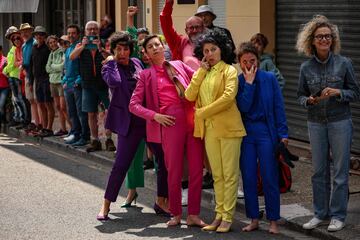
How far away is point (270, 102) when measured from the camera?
326 inches

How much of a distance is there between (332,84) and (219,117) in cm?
107

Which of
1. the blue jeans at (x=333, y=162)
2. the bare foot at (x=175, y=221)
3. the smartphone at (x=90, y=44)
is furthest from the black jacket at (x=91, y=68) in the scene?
the blue jeans at (x=333, y=162)

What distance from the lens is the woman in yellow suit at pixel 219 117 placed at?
27.2 feet

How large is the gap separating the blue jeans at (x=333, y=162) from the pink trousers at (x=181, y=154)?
1098mm

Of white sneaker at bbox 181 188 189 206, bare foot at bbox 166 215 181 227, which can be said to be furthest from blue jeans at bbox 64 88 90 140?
bare foot at bbox 166 215 181 227

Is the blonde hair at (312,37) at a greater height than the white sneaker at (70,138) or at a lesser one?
greater

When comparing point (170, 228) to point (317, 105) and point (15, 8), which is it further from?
point (15, 8)

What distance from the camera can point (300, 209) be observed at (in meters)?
9.08

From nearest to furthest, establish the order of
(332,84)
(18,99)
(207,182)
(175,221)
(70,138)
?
(332,84) < (175,221) < (207,182) < (70,138) < (18,99)

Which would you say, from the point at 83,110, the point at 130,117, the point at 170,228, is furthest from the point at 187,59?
the point at 83,110

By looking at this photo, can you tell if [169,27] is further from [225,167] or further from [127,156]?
[225,167]

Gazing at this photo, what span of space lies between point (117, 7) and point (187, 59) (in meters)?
10.2

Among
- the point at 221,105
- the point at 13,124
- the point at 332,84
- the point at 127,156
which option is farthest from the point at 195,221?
the point at 13,124

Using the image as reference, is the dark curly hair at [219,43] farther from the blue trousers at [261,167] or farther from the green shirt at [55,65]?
the green shirt at [55,65]
